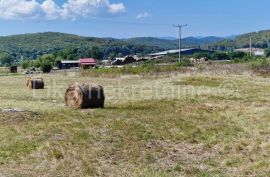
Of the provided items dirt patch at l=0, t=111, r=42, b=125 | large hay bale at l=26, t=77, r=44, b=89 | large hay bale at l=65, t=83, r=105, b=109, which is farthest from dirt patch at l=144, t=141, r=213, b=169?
large hay bale at l=26, t=77, r=44, b=89

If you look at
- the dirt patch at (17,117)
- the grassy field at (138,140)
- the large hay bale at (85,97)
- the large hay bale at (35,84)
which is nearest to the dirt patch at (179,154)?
the grassy field at (138,140)

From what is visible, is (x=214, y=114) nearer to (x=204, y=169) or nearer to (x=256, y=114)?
(x=256, y=114)

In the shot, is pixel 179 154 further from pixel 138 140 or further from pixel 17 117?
pixel 17 117

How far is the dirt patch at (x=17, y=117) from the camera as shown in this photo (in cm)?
1862

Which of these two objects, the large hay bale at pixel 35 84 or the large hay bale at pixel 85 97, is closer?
the large hay bale at pixel 85 97

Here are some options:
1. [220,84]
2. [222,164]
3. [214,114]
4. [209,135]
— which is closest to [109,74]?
[220,84]

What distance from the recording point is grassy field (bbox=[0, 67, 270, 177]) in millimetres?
11703

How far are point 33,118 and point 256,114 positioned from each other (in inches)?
369

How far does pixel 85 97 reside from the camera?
2362cm

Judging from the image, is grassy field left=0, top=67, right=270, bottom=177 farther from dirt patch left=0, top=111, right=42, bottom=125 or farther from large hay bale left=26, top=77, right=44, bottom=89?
large hay bale left=26, top=77, right=44, bottom=89

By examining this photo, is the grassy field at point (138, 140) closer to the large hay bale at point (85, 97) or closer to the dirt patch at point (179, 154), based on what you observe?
the dirt patch at point (179, 154)

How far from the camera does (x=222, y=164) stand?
12102mm

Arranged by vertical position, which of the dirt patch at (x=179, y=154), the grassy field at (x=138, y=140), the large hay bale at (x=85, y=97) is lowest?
the dirt patch at (x=179, y=154)

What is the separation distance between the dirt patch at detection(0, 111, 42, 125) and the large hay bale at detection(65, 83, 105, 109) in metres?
3.36
